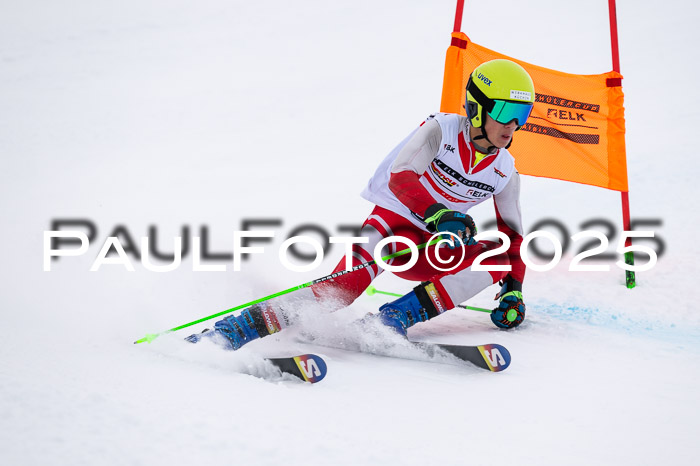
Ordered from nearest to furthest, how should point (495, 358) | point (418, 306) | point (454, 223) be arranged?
1. point (495, 358)
2. point (454, 223)
3. point (418, 306)

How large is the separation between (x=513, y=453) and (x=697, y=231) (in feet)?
11.9

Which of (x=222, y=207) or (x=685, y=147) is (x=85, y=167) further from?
(x=685, y=147)

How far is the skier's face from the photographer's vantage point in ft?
9.92

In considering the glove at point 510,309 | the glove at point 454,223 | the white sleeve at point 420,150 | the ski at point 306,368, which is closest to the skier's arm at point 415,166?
the white sleeve at point 420,150

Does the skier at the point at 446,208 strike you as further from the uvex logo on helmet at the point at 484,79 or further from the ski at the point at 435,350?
the ski at the point at 435,350

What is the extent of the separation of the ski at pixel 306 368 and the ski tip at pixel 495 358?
2.37 feet

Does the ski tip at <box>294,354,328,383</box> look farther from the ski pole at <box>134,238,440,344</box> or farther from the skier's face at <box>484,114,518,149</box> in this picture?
the skier's face at <box>484,114,518,149</box>

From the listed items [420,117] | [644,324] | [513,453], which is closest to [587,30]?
[420,117]

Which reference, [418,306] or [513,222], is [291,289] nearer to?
[418,306]

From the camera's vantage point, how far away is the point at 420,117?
9039 mm

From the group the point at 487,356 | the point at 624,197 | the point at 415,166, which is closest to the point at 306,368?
the point at 487,356

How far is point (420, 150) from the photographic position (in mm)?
3146

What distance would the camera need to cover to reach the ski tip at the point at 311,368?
7.61ft

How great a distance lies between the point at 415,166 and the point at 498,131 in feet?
1.43
